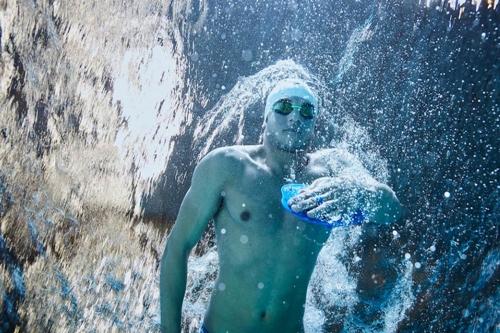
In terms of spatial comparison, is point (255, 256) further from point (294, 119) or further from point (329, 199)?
point (294, 119)

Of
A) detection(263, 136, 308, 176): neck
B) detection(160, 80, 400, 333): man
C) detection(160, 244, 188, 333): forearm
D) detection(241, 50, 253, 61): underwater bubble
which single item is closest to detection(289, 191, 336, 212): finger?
detection(160, 80, 400, 333): man

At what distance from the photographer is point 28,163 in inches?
201

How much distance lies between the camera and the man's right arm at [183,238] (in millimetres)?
1590

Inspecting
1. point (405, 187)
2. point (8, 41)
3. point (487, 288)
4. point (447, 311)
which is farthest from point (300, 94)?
point (8, 41)

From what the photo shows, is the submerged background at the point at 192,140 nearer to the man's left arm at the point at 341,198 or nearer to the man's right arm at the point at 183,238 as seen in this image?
the man's right arm at the point at 183,238

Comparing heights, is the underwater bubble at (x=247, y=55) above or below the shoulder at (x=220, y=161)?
below

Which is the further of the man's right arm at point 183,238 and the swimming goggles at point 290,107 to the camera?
the swimming goggles at point 290,107

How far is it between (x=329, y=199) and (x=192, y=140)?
4249 millimetres

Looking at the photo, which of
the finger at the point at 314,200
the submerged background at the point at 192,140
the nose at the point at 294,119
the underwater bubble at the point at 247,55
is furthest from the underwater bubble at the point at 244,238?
the underwater bubble at the point at 247,55

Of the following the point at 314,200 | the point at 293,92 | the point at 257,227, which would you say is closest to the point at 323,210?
the point at 314,200

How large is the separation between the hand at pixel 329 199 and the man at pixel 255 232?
12 centimetres

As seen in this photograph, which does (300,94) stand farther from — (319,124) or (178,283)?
(319,124)

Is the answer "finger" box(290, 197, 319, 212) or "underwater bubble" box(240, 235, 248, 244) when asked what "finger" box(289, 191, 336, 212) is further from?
"underwater bubble" box(240, 235, 248, 244)

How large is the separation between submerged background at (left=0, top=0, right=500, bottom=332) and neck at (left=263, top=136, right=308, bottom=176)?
293 centimetres
